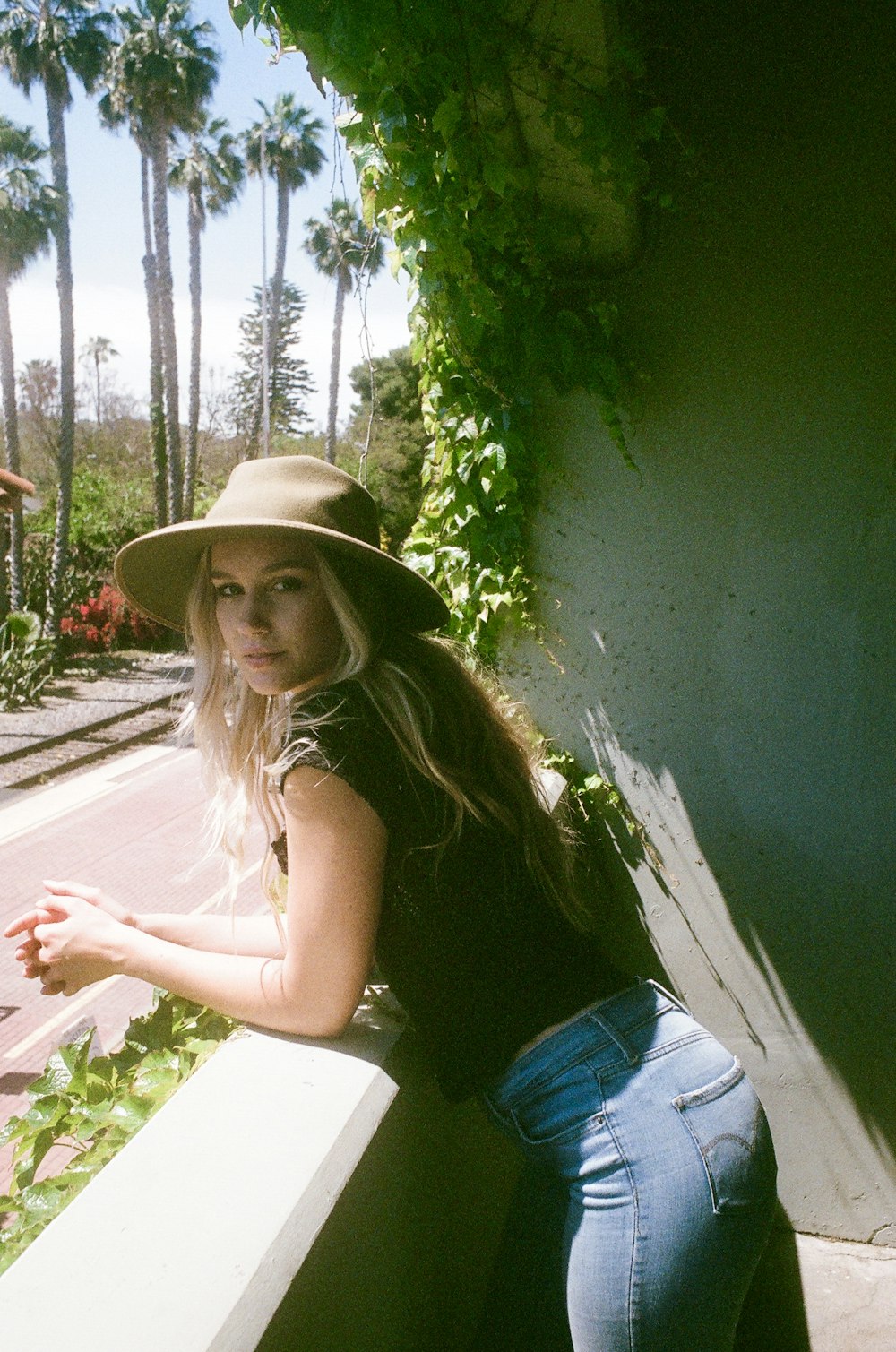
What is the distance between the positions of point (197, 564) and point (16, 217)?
23405mm

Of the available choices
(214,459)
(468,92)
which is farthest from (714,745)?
(214,459)

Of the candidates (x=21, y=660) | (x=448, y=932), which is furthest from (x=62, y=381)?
(x=448, y=932)

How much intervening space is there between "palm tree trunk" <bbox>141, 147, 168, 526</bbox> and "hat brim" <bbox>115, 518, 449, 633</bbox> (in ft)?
74.6

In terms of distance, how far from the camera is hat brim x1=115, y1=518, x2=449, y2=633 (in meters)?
1.41

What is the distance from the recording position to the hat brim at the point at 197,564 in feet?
4.63

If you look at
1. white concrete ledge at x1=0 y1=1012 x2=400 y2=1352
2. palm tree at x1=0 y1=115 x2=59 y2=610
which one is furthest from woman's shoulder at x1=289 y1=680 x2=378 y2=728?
palm tree at x1=0 y1=115 x2=59 y2=610

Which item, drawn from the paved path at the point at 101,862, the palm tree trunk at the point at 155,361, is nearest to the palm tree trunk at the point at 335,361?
the palm tree trunk at the point at 155,361

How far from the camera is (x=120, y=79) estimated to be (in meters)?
22.5

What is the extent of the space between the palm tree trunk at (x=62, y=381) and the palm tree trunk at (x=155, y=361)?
157 inches

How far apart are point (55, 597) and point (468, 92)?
60.5ft

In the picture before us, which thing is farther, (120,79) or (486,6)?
(120,79)

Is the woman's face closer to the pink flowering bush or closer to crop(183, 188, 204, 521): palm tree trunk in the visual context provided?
the pink flowering bush

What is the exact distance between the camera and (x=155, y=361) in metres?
24.7

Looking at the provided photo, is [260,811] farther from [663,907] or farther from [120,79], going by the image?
[120,79]
